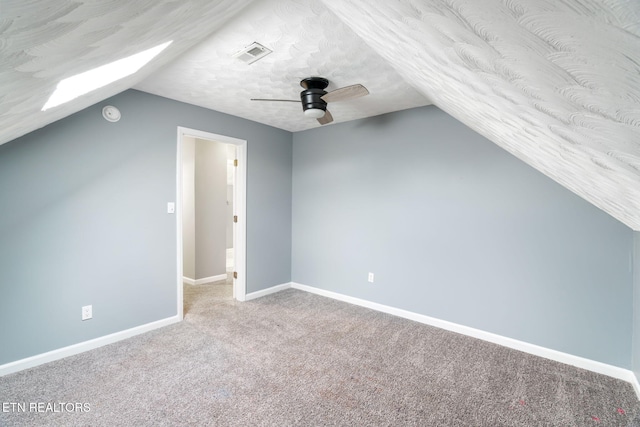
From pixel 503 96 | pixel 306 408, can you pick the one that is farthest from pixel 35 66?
pixel 306 408

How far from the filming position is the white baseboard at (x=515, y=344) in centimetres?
227

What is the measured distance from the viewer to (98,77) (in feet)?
5.32

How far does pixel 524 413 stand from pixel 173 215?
11.4 feet

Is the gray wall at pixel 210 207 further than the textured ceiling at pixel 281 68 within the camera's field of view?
Yes

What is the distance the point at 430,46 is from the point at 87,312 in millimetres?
3299

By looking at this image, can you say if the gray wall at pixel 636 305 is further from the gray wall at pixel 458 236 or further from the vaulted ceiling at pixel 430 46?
the vaulted ceiling at pixel 430 46

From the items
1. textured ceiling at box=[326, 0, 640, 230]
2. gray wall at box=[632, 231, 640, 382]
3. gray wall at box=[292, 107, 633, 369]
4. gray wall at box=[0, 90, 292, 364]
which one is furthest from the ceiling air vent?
gray wall at box=[632, 231, 640, 382]

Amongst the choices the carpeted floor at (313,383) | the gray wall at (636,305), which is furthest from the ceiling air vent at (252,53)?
the gray wall at (636,305)

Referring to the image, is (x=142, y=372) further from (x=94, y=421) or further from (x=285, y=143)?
(x=285, y=143)

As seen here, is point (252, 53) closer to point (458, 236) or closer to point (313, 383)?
point (313, 383)

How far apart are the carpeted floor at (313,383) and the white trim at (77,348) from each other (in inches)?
2.7

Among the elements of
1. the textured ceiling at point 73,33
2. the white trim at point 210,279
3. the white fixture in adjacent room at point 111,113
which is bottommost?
the white trim at point 210,279

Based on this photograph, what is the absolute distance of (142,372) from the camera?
225 cm

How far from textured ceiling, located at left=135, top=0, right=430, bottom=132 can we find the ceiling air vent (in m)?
0.04
